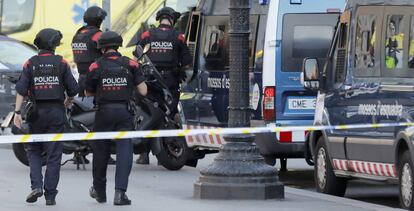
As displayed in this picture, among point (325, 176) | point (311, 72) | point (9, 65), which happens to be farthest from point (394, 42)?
point (9, 65)

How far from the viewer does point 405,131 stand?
12820mm

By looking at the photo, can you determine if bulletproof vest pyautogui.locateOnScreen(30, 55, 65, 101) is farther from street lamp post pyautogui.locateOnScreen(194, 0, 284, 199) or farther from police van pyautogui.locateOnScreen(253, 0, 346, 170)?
police van pyautogui.locateOnScreen(253, 0, 346, 170)

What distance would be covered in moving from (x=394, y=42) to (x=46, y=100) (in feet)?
10.7

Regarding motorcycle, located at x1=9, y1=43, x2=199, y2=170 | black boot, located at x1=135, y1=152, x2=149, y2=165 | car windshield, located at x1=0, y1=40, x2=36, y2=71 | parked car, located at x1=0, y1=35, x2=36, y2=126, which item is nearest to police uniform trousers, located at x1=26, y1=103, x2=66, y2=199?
motorcycle, located at x1=9, y1=43, x2=199, y2=170

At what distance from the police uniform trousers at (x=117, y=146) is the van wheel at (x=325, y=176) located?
2931 millimetres

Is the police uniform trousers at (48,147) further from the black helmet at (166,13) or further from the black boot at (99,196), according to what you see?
the black helmet at (166,13)

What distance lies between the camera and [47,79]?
42.8 ft

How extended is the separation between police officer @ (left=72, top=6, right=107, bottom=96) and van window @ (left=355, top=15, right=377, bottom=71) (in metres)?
3.52

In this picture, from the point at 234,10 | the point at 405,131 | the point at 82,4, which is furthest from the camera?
the point at 82,4

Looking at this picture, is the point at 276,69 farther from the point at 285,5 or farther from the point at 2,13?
the point at 2,13

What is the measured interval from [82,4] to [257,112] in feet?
39.9

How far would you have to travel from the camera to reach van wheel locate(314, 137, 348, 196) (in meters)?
15.2

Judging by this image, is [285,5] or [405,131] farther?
[285,5]

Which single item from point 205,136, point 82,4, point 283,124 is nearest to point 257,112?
point 283,124
